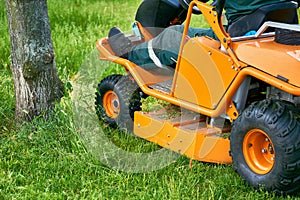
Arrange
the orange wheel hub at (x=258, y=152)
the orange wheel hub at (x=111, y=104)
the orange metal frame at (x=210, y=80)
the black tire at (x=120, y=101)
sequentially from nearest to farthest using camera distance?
the orange metal frame at (x=210, y=80) < the orange wheel hub at (x=258, y=152) < the black tire at (x=120, y=101) < the orange wheel hub at (x=111, y=104)

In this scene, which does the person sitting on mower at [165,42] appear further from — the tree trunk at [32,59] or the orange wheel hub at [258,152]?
the orange wheel hub at [258,152]

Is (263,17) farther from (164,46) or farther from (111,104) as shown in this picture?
(111,104)

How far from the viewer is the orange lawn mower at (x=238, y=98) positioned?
130 inches

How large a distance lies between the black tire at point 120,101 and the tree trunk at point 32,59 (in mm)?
344

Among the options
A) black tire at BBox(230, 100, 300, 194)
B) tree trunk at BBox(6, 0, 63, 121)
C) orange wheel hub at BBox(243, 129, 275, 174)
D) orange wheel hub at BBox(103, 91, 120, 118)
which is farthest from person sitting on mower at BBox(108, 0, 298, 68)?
orange wheel hub at BBox(243, 129, 275, 174)

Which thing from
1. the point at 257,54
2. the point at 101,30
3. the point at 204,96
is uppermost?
the point at 257,54

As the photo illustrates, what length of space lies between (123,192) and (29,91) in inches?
48.1

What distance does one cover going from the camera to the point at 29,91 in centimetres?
438

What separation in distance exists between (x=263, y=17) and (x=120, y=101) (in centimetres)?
Result: 125

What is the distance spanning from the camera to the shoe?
4.45m

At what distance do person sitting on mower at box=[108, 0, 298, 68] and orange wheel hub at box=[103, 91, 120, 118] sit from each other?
0.31 metres

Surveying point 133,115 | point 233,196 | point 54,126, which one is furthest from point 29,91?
point 233,196

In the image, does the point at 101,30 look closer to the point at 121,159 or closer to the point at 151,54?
the point at 151,54

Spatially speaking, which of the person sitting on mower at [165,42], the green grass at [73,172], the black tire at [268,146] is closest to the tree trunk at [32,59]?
the green grass at [73,172]
